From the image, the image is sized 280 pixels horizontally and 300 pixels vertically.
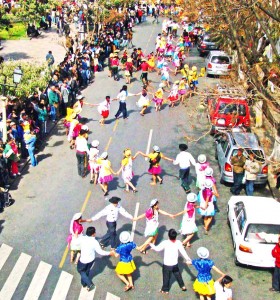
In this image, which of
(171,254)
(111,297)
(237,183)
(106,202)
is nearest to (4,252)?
(111,297)

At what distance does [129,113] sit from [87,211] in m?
9.94

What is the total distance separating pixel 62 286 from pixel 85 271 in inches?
34.7

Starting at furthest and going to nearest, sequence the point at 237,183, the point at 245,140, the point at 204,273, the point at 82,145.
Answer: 1. the point at 245,140
2. the point at 82,145
3. the point at 237,183
4. the point at 204,273

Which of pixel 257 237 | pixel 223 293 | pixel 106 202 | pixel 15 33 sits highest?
pixel 223 293

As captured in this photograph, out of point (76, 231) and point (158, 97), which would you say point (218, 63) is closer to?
point (158, 97)

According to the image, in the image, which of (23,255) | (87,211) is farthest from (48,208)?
(23,255)

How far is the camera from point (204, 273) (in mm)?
10508

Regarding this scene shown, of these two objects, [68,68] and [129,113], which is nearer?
[129,113]

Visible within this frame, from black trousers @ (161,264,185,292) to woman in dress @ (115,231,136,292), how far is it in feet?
2.35

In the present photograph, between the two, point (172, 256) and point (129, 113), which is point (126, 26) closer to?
point (129, 113)

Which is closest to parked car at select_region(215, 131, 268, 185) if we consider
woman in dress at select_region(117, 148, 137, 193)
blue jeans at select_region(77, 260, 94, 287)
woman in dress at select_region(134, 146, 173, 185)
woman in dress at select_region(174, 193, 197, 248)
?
woman in dress at select_region(134, 146, 173, 185)

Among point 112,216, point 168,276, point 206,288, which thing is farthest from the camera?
point 112,216

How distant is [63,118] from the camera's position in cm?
2359

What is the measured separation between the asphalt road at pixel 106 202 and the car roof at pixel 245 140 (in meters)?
1.33
